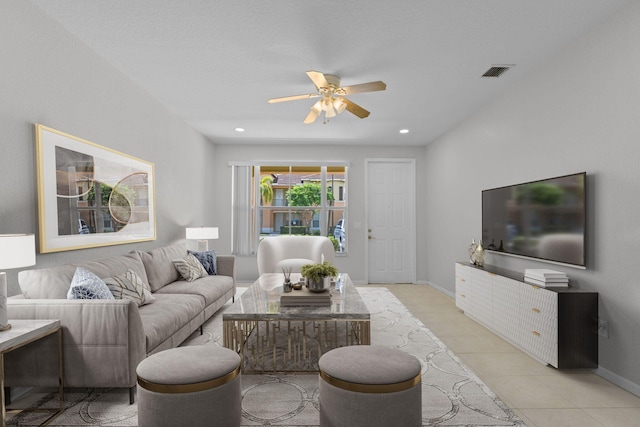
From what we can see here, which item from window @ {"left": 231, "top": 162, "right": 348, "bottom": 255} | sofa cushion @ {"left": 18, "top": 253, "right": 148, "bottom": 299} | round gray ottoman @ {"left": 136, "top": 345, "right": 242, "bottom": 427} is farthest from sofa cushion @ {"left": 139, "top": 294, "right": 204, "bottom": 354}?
window @ {"left": 231, "top": 162, "right": 348, "bottom": 255}

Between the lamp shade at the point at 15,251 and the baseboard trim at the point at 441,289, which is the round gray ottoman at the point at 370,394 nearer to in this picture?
the lamp shade at the point at 15,251

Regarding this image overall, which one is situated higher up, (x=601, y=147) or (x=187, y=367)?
(x=601, y=147)

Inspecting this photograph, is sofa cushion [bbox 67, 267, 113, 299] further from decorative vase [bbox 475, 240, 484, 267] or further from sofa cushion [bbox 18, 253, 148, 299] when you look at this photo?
decorative vase [bbox 475, 240, 484, 267]

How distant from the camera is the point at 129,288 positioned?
108 inches

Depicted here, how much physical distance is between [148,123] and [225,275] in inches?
79.6

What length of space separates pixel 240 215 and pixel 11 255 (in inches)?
187

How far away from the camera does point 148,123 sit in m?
4.04

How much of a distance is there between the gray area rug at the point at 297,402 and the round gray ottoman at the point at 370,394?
37 centimetres

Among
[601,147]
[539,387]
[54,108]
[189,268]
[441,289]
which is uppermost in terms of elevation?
[54,108]

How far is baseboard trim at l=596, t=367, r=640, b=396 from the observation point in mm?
2301

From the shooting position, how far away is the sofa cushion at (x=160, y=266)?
350 centimetres

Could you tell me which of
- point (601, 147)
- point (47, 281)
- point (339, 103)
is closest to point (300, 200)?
point (339, 103)

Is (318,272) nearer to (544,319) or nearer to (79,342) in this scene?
(79,342)

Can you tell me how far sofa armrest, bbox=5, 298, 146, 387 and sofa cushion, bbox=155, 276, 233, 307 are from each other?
1325 mm
